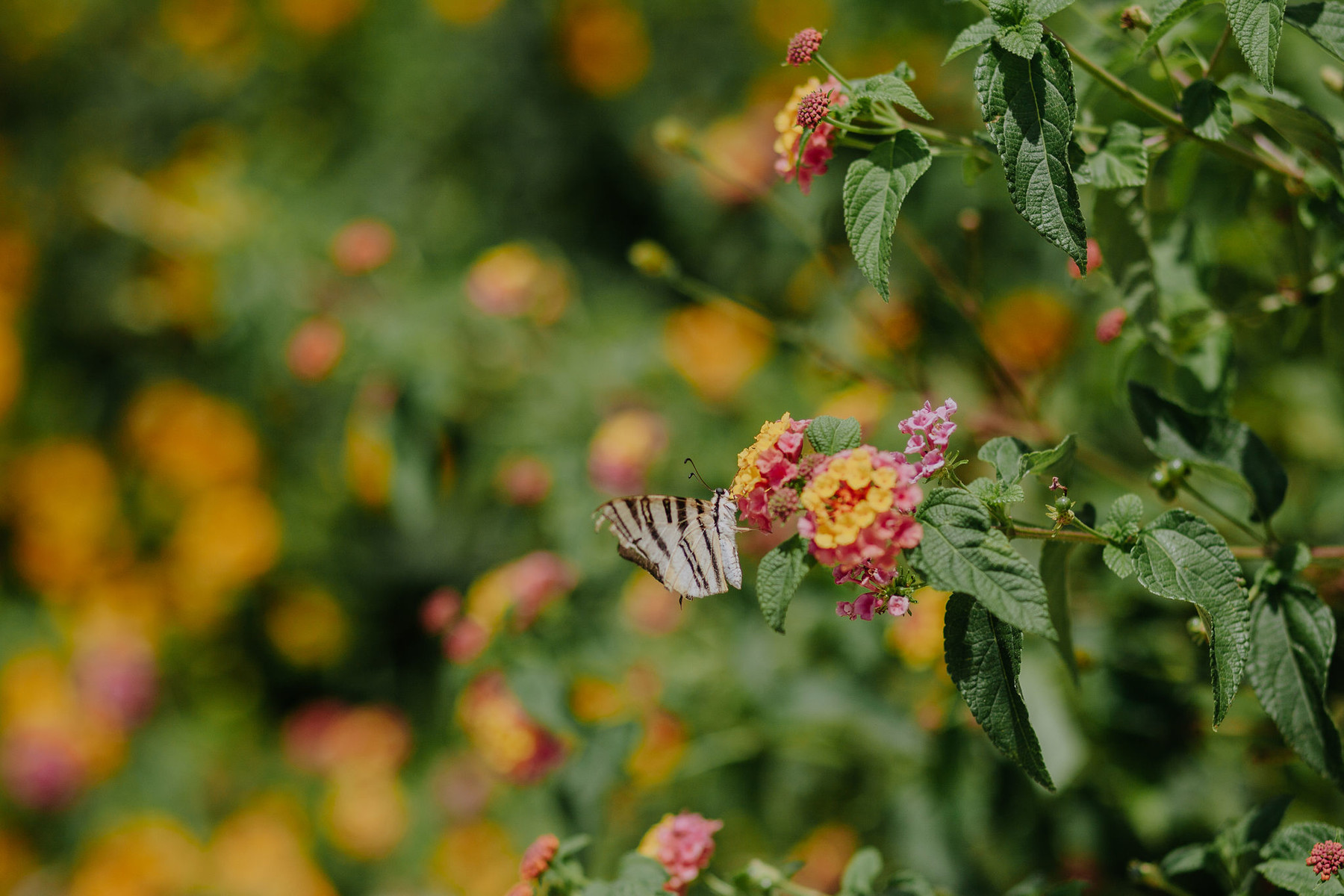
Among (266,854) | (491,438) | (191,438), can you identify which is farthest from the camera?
(191,438)

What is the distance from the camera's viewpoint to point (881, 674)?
1.40 m

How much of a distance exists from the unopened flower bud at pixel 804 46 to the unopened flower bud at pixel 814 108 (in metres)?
0.03

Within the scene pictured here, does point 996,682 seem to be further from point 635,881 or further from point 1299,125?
point 1299,125

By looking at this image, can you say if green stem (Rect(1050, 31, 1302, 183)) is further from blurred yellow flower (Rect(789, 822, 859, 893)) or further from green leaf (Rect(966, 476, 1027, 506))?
blurred yellow flower (Rect(789, 822, 859, 893))

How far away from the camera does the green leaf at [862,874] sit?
33.6 inches

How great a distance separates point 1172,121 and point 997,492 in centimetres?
40

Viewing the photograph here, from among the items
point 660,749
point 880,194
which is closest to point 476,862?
point 660,749

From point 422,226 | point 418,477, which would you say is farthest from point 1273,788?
point 422,226

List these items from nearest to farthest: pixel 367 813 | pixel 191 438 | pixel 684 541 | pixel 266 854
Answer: pixel 684 541, pixel 367 813, pixel 266 854, pixel 191 438

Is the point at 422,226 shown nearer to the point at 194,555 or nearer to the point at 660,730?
the point at 194,555

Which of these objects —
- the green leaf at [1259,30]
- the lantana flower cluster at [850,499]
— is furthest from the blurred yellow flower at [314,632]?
the green leaf at [1259,30]

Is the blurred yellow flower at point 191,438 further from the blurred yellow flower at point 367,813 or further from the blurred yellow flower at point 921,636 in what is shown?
the blurred yellow flower at point 921,636

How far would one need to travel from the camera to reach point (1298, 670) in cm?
75

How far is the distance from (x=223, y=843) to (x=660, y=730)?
185cm
